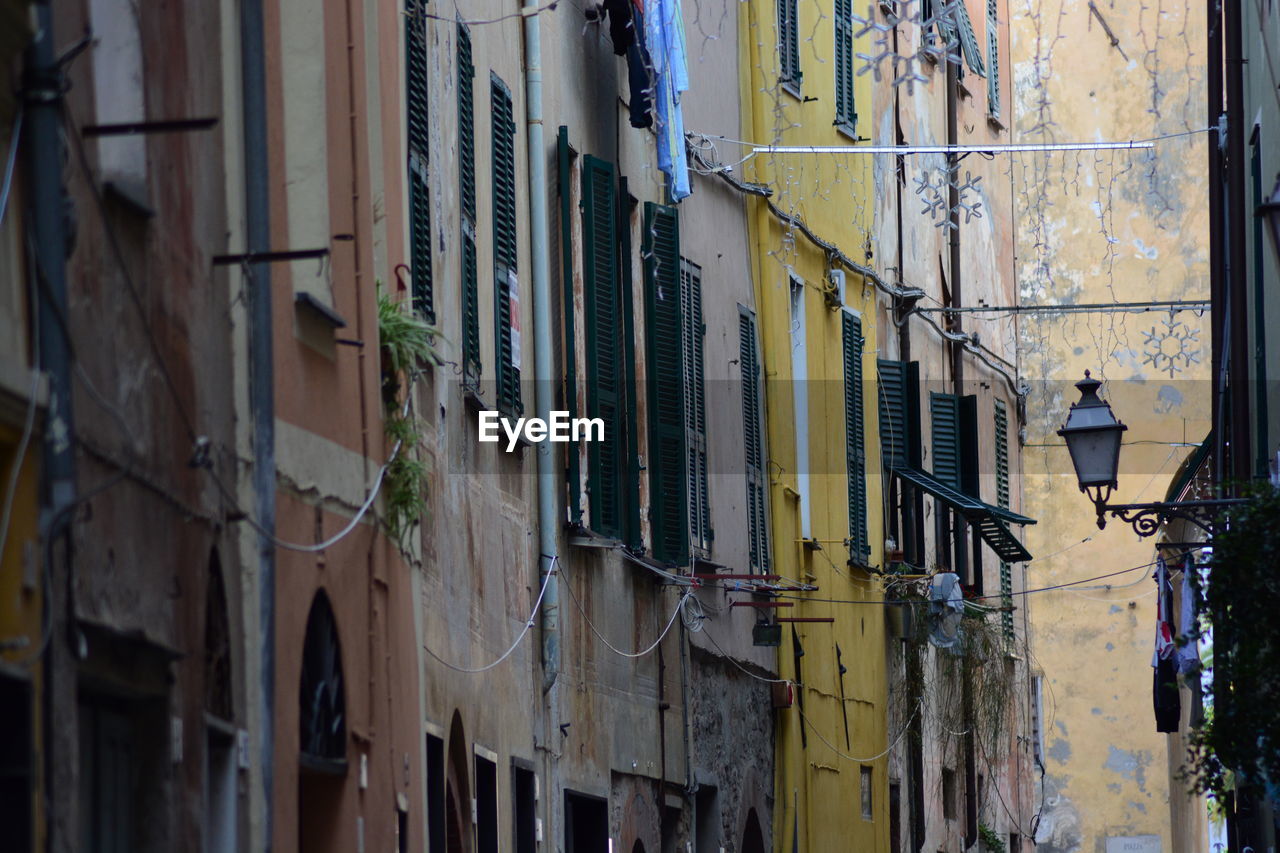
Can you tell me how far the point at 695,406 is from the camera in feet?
54.6

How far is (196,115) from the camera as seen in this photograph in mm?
7176

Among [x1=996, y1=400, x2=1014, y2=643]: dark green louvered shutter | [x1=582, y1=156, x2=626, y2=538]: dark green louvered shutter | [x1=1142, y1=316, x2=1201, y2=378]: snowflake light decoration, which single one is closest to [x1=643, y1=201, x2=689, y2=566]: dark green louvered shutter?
[x1=582, y1=156, x2=626, y2=538]: dark green louvered shutter

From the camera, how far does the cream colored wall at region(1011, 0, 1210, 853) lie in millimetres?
28844

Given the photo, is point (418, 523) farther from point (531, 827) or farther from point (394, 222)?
point (531, 827)

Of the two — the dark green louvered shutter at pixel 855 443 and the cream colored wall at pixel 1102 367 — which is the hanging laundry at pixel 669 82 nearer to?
the dark green louvered shutter at pixel 855 443

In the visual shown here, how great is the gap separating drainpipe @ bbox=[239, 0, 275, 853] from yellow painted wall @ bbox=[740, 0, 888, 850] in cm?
1128

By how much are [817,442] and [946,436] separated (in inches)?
161

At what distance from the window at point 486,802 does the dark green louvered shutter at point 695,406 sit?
4.92 meters

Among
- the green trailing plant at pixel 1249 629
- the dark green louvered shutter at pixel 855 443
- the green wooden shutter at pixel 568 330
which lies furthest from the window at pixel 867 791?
the green trailing plant at pixel 1249 629

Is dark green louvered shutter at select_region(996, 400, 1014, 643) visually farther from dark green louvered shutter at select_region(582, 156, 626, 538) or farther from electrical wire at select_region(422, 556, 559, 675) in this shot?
electrical wire at select_region(422, 556, 559, 675)

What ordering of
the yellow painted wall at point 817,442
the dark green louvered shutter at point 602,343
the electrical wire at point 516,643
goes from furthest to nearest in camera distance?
the yellow painted wall at point 817,442, the dark green louvered shutter at point 602,343, the electrical wire at point 516,643

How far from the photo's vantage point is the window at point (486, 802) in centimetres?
1140

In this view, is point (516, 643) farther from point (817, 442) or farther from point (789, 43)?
point (789, 43)

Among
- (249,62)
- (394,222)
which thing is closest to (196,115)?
(249,62)
